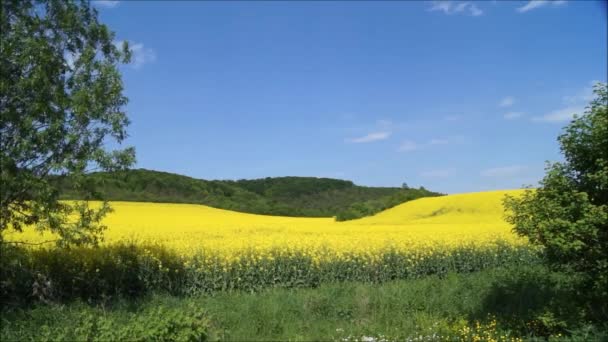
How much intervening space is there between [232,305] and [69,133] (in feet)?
13.3

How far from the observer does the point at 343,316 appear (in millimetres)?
8773

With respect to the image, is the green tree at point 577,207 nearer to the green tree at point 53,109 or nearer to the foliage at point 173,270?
the foliage at point 173,270

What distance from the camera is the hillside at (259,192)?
9.12 m

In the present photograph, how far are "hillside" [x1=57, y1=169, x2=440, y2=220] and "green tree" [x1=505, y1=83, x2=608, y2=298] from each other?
21.0 feet

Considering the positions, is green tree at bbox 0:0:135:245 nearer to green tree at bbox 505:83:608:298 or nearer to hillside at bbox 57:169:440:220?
hillside at bbox 57:169:440:220

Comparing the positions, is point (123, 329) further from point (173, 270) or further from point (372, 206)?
point (372, 206)

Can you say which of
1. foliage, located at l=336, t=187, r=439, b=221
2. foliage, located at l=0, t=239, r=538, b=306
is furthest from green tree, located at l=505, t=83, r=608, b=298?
foliage, located at l=336, t=187, r=439, b=221

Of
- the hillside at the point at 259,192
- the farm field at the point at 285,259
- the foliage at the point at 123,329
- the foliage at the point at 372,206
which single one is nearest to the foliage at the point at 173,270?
the farm field at the point at 285,259

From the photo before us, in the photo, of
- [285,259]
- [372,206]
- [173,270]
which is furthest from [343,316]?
[372,206]

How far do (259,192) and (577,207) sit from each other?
66.4 m

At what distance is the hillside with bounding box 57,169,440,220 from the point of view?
29.9 ft

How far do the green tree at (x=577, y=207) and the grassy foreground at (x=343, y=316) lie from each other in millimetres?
883

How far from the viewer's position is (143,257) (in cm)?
1041

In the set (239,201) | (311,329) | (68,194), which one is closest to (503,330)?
(311,329)
